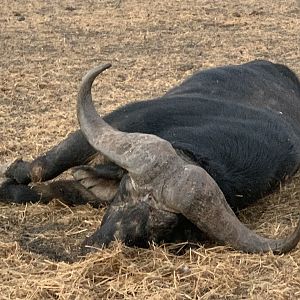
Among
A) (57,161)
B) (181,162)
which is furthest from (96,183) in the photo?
(181,162)

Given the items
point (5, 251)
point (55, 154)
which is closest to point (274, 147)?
point (55, 154)

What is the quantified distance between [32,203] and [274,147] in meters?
1.67

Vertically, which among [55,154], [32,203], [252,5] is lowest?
[252,5]

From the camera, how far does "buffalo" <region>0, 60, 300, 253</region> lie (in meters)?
4.35

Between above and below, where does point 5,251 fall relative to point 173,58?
above

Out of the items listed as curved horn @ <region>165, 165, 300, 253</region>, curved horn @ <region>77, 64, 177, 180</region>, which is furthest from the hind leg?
curved horn @ <region>165, 165, 300, 253</region>

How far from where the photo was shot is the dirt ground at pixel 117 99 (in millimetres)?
4180

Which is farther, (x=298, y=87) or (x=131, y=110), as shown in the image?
(x=298, y=87)

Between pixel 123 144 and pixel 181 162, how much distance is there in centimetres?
35

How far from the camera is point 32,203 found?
5.60m

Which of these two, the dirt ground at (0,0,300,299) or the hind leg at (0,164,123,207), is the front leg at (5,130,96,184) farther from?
the dirt ground at (0,0,300,299)

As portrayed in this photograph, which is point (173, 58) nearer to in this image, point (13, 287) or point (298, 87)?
point (298, 87)

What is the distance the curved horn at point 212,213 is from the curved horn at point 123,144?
16 centimetres

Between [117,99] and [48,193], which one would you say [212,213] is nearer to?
[48,193]
